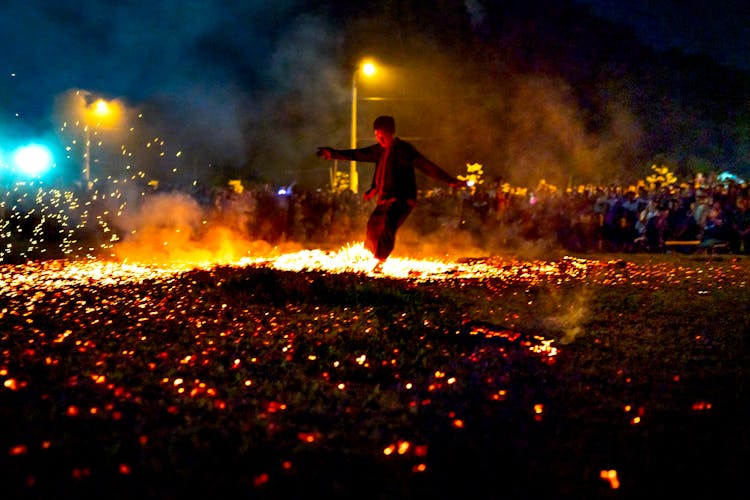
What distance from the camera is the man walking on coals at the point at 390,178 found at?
10422 millimetres

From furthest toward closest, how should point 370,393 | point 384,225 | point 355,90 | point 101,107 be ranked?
point 355,90 → point 101,107 → point 384,225 → point 370,393

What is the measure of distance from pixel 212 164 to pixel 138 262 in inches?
614

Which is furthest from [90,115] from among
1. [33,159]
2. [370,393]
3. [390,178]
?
[370,393]

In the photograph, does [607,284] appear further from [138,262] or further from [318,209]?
[318,209]

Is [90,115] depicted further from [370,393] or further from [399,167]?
[370,393]

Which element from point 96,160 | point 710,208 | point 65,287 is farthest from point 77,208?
point 710,208

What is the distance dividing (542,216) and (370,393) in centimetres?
1400

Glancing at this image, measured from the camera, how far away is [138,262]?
485 inches

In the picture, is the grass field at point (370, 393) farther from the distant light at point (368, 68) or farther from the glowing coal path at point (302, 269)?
the distant light at point (368, 68)

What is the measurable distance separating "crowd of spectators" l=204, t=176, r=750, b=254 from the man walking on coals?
6378 millimetres

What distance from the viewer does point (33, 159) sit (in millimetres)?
21000

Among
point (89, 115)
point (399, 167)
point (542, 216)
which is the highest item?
point (89, 115)

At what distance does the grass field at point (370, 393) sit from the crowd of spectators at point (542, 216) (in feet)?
25.2

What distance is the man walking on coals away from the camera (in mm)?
10422
